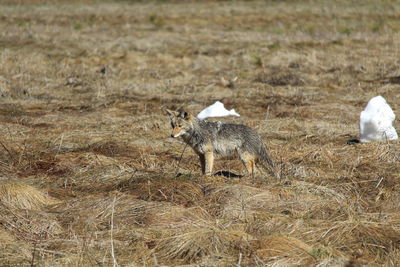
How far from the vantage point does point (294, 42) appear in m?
27.3

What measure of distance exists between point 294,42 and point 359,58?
4259mm

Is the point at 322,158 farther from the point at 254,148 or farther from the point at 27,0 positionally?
the point at 27,0

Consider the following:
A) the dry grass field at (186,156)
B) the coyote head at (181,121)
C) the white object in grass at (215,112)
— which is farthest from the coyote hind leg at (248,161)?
the white object in grass at (215,112)

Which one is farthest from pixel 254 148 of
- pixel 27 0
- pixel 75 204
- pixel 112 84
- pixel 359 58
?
pixel 27 0

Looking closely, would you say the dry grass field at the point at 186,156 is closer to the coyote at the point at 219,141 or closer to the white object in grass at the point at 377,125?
the coyote at the point at 219,141

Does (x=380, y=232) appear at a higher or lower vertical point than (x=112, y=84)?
higher

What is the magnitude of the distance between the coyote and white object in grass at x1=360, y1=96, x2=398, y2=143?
2.86m

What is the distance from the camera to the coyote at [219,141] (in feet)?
31.4

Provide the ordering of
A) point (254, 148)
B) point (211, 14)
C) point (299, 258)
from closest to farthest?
point (299, 258) → point (254, 148) → point (211, 14)

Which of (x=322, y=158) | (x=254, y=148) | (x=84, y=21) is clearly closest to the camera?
(x=254, y=148)

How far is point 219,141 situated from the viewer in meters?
9.74

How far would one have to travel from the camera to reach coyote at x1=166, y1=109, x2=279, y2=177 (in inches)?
377

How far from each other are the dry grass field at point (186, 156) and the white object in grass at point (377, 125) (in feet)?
2.22

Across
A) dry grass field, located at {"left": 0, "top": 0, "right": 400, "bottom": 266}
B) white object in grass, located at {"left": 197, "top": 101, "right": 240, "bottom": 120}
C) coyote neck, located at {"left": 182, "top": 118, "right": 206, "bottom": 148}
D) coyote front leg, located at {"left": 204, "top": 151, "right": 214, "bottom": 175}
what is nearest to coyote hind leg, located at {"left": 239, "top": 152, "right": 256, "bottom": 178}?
dry grass field, located at {"left": 0, "top": 0, "right": 400, "bottom": 266}
